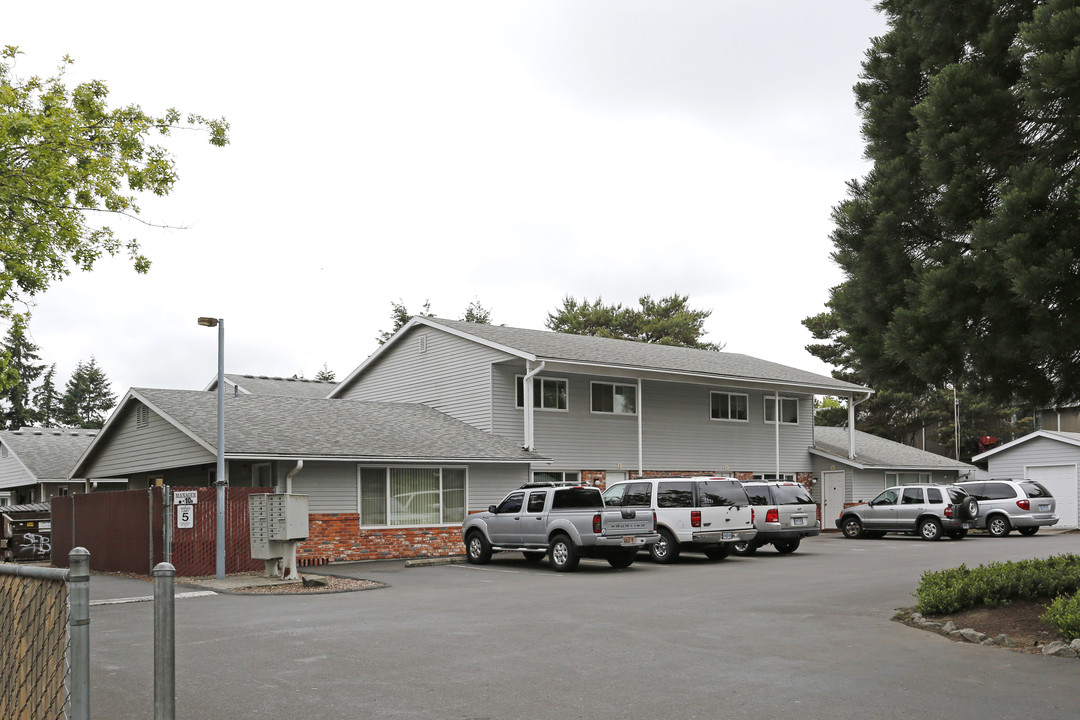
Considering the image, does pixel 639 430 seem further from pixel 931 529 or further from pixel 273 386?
pixel 273 386

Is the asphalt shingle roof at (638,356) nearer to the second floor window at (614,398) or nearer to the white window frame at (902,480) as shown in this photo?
the second floor window at (614,398)

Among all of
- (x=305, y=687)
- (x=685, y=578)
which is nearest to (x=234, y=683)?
(x=305, y=687)

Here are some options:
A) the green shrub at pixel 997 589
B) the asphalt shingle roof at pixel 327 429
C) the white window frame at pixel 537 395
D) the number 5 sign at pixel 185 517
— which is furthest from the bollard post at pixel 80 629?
the white window frame at pixel 537 395

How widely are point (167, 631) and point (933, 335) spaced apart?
30.4ft

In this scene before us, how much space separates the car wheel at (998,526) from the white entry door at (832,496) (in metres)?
6.81

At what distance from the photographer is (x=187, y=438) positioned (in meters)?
24.7

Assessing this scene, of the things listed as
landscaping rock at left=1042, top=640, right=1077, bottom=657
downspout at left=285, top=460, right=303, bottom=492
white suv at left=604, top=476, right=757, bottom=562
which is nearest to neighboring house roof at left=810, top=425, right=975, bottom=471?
white suv at left=604, top=476, right=757, bottom=562

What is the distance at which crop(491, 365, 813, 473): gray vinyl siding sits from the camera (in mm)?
30141

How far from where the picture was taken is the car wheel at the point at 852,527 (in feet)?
108

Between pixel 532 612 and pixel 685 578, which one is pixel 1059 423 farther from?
pixel 532 612

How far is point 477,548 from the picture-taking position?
2322 cm

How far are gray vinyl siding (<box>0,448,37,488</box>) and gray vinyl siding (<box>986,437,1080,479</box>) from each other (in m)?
39.3

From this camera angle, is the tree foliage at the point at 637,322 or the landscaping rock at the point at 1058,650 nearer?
the landscaping rock at the point at 1058,650

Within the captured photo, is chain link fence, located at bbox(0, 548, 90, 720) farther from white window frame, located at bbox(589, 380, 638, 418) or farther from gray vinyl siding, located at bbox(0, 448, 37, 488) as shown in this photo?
gray vinyl siding, located at bbox(0, 448, 37, 488)
